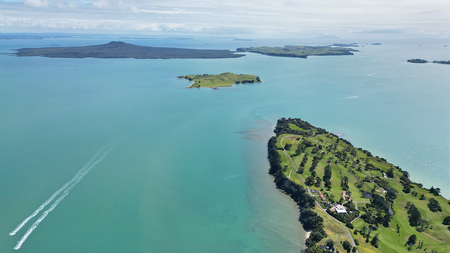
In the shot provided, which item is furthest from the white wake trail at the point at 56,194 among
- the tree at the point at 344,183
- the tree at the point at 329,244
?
the tree at the point at 344,183

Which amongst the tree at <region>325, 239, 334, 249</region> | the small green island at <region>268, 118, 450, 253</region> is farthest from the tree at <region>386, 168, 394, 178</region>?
the tree at <region>325, 239, 334, 249</region>

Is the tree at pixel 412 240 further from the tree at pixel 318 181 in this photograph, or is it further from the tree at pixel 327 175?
the tree at pixel 327 175

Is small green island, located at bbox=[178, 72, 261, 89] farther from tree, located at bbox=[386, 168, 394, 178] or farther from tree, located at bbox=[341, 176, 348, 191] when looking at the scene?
tree, located at bbox=[386, 168, 394, 178]

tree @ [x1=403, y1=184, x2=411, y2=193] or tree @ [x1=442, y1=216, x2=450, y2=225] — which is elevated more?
→ tree @ [x1=403, y1=184, x2=411, y2=193]

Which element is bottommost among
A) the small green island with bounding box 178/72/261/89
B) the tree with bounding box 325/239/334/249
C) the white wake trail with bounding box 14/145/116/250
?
the tree with bounding box 325/239/334/249

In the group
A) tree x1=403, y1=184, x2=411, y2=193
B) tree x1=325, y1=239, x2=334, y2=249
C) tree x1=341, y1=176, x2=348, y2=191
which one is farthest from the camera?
tree x1=341, y1=176, x2=348, y2=191

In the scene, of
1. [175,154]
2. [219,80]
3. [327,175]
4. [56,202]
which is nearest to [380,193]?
[327,175]

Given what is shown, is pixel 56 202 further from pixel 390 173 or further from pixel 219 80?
pixel 219 80
